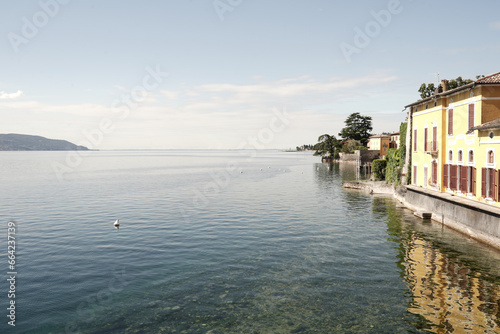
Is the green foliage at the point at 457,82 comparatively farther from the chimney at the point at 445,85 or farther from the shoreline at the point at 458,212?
the shoreline at the point at 458,212

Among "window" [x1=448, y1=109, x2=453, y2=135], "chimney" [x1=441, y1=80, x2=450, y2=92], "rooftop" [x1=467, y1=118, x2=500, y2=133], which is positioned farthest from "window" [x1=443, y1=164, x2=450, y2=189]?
"chimney" [x1=441, y1=80, x2=450, y2=92]

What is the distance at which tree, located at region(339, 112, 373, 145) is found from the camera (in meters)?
147

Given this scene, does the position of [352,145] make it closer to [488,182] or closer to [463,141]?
[463,141]

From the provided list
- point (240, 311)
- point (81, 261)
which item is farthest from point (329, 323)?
point (81, 261)

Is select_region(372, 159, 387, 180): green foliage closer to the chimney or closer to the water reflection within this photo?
the chimney

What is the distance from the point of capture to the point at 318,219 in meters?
35.2

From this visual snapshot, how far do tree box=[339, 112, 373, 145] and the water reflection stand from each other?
121m

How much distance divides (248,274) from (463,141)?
21685 mm

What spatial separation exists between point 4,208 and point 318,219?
121 ft

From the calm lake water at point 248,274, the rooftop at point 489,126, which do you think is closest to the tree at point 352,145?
the calm lake water at point 248,274

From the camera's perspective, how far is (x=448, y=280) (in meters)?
18.7

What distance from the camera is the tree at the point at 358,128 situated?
147 m

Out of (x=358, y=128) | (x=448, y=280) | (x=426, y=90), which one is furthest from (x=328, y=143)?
(x=448, y=280)

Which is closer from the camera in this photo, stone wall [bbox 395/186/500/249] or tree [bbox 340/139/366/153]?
stone wall [bbox 395/186/500/249]
